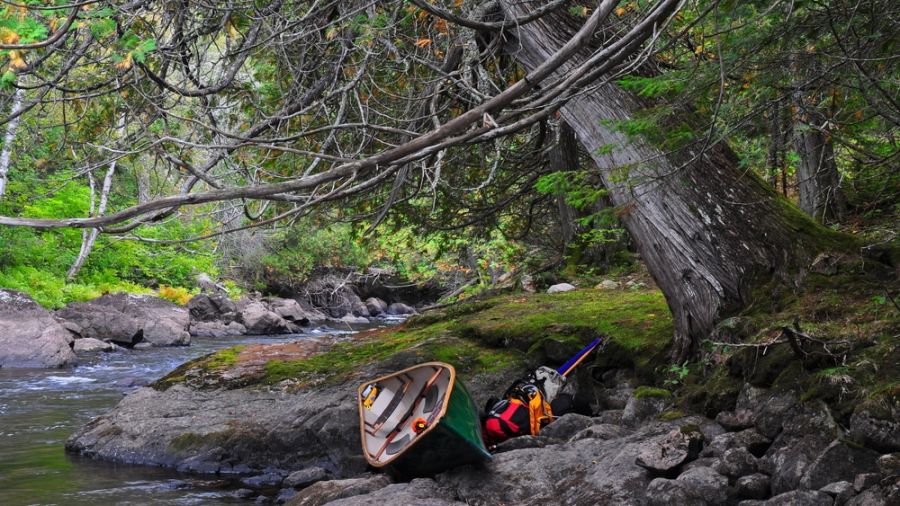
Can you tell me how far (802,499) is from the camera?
379cm

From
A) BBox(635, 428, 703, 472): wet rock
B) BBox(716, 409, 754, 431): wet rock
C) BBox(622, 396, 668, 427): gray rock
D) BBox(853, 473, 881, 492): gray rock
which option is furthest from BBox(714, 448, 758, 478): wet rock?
BBox(622, 396, 668, 427): gray rock

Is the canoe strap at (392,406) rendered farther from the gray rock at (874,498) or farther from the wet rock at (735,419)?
the gray rock at (874,498)

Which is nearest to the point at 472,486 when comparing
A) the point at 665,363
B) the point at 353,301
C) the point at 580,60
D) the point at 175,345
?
the point at 665,363

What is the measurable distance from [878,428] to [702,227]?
2.12m

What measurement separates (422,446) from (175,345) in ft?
46.2

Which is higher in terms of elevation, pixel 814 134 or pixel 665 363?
pixel 814 134

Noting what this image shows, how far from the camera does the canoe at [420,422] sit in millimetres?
5484

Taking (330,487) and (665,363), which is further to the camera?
(665,363)

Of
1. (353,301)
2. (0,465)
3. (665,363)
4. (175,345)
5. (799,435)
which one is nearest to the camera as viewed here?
(799,435)

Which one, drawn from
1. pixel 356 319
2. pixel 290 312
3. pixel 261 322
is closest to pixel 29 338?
pixel 261 322

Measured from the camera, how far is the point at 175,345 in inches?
715

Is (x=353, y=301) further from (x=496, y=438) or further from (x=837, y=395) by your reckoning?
(x=837, y=395)

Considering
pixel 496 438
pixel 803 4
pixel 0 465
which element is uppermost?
pixel 803 4

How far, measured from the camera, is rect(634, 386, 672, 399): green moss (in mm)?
5785
